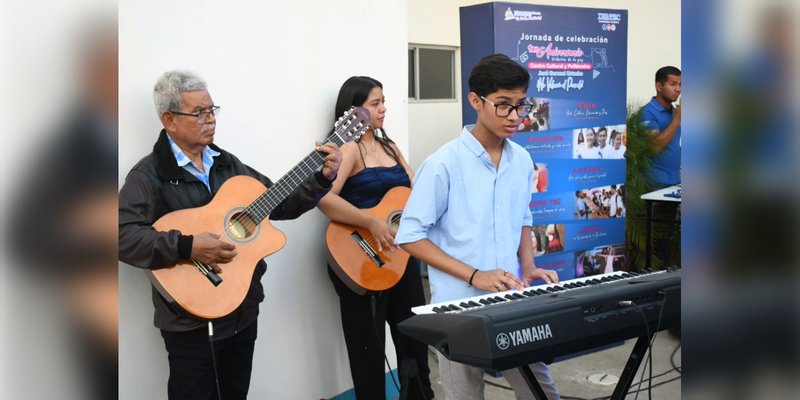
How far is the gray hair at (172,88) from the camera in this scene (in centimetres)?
321

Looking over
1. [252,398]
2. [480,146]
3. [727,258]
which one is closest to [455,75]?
[252,398]

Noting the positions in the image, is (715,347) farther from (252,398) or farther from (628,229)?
(628,229)

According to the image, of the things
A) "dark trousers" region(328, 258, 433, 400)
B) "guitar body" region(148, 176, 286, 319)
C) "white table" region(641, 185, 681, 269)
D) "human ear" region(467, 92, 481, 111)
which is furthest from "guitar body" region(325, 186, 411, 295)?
"white table" region(641, 185, 681, 269)

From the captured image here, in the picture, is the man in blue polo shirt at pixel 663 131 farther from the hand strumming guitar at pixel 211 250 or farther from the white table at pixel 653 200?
the hand strumming guitar at pixel 211 250

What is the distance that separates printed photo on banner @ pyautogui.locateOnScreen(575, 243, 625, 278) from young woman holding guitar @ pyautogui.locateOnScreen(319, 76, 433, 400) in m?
1.62

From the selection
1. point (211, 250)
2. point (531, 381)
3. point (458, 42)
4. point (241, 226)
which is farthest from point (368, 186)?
point (458, 42)

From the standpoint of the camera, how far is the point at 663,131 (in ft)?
23.0

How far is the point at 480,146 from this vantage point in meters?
2.92

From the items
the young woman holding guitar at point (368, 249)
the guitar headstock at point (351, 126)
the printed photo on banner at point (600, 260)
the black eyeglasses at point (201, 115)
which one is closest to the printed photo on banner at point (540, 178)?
the printed photo on banner at point (600, 260)

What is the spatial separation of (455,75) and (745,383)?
787cm

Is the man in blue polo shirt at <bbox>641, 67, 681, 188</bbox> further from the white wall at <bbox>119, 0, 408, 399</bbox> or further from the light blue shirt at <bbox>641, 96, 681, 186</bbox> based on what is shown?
the white wall at <bbox>119, 0, 408, 399</bbox>

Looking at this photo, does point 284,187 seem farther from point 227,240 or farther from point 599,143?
Answer: point 599,143

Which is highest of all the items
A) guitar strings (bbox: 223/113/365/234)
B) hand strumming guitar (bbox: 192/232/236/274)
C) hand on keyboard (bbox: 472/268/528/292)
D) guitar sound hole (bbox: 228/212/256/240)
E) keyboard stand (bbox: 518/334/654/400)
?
guitar strings (bbox: 223/113/365/234)

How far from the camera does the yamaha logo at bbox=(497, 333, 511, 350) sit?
212 cm
